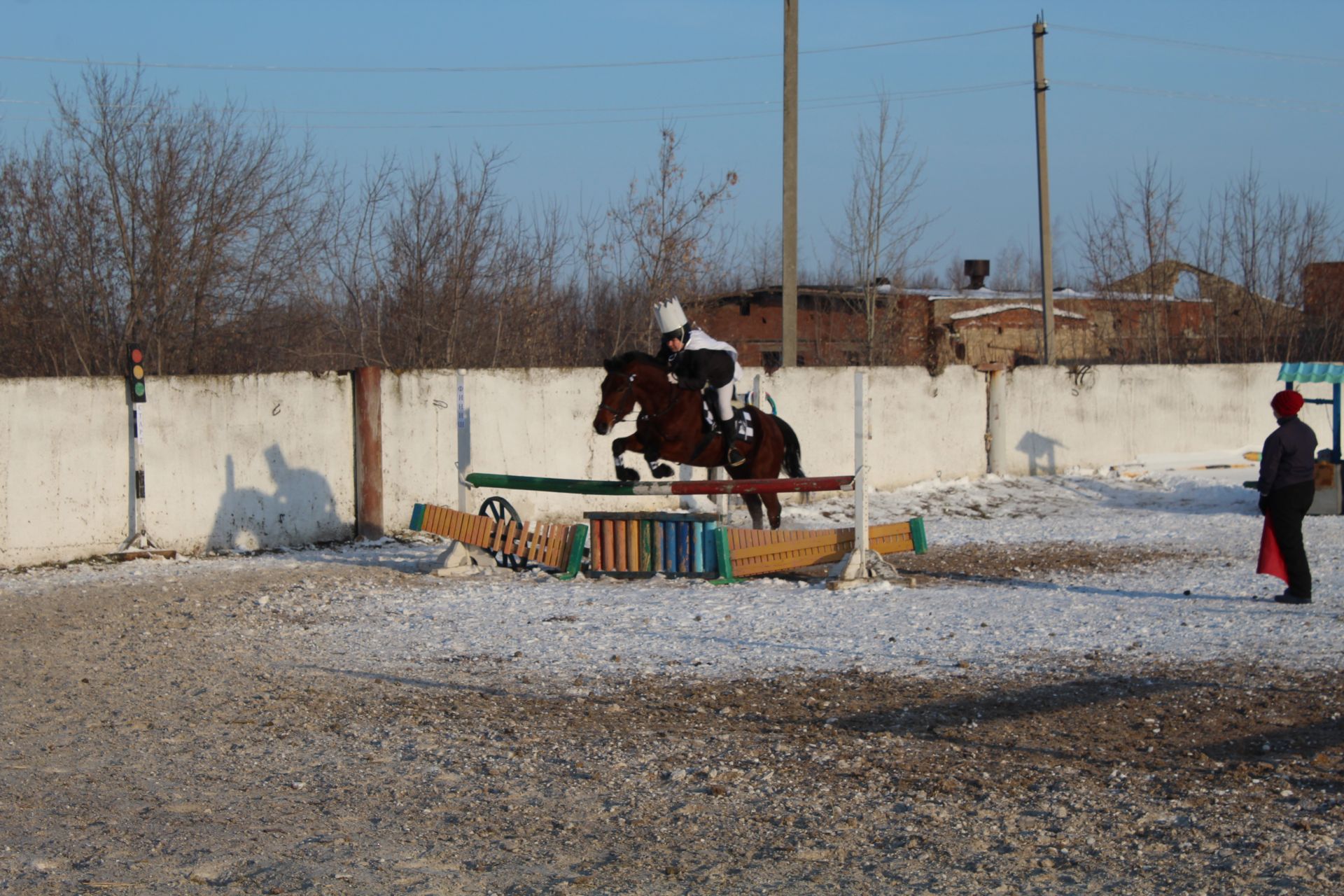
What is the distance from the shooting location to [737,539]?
1273 centimetres

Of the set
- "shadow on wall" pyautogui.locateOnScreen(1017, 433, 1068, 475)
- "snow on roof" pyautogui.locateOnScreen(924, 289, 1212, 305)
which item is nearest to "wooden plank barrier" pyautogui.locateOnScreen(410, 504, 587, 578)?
"shadow on wall" pyautogui.locateOnScreen(1017, 433, 1068, 475)

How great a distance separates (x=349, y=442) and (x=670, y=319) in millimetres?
5948

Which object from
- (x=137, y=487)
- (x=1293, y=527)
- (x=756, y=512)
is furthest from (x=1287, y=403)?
(x=137, y=487)

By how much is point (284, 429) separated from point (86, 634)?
6.04 metres

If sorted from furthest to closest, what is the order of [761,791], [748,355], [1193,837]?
1. [748,355]
2. [761,791]
3. [1193,837]

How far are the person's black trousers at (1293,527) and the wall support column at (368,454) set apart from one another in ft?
33.8

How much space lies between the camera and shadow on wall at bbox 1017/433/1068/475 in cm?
2302

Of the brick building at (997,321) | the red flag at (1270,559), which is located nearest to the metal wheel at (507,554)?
the red flag at (1270,559)

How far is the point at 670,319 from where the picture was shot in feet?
41.5

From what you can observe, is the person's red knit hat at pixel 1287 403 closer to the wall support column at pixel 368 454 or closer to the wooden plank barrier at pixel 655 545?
the wooden plank barrier at pixel 655 545

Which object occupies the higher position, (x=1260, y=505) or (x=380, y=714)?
(x=1260, y=505)

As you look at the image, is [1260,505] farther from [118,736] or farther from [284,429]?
[284,429]

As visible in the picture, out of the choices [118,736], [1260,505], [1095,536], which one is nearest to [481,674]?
[118,736]

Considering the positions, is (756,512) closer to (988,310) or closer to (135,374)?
(135,374)
